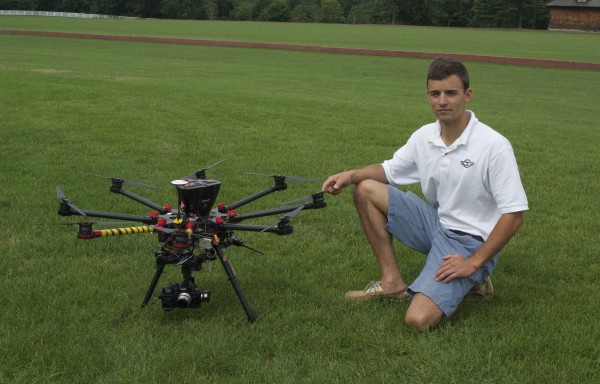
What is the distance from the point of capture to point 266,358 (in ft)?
12.8

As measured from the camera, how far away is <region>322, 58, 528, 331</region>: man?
14.1ft

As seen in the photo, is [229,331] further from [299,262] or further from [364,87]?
[364,87]

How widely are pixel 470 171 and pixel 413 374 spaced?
4.42ft

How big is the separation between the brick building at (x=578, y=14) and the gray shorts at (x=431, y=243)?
298 ft

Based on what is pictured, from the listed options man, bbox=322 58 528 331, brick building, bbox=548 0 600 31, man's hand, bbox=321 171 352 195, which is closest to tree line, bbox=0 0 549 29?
brick building, bbox=548 0 600 31

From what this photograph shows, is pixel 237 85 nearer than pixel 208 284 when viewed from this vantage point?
No

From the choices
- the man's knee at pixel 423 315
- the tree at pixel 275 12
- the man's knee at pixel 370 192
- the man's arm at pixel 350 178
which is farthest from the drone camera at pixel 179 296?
the tree at pixel 275 12

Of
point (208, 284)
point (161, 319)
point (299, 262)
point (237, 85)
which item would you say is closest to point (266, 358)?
point (161, 319)

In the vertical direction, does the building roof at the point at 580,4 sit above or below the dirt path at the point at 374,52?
above

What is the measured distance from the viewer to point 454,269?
14.1ft

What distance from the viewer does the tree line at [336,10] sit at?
96.6 m

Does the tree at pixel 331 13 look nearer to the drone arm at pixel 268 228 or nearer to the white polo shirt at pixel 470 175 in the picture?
the white polo shirt at pixel 470 175

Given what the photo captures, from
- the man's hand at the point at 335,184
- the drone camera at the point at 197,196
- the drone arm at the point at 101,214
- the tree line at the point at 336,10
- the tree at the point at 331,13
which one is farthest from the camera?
the tree at the point at 331,13

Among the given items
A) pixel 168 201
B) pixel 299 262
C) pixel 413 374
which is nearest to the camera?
pixel 413 374
